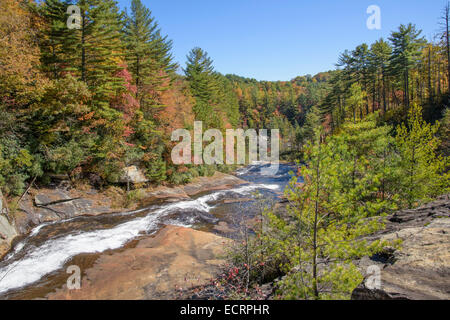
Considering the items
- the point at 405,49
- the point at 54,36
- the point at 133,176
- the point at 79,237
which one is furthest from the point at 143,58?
the point at 405,49

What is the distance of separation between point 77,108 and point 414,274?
659 inches

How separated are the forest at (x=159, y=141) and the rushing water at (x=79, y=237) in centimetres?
201

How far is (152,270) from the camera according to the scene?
23.6 ft

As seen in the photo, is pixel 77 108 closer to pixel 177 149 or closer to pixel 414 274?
pixel 177 149

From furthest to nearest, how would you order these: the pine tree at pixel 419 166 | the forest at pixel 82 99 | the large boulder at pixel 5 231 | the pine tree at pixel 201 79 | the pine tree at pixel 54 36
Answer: the pine tree at pixel 201 79 < the pine tree at pixel 54 36 < the forest at pixel 82 99 < the pine tree at pixel 419 166 < the large boulder at pixel 5 231

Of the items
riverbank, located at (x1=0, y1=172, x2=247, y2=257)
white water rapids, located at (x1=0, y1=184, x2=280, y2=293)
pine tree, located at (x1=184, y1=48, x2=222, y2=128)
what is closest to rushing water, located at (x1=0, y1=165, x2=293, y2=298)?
white water rapids, located at (x1=0, y1=184, x2=280, y2=293)

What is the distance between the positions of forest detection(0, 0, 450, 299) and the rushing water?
2006 millimetres

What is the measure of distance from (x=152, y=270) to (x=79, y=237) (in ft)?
16.3

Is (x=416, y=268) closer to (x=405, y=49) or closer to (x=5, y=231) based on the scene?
(x=5, y=231)

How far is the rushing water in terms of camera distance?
6848 millimetres

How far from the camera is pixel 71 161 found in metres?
13.9

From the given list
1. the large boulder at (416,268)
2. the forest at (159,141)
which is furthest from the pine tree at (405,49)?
the large boulder at (416,268)

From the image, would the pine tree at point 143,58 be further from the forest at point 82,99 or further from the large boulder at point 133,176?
the large boulder at point 133,176

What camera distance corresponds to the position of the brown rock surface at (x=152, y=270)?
241 inches
